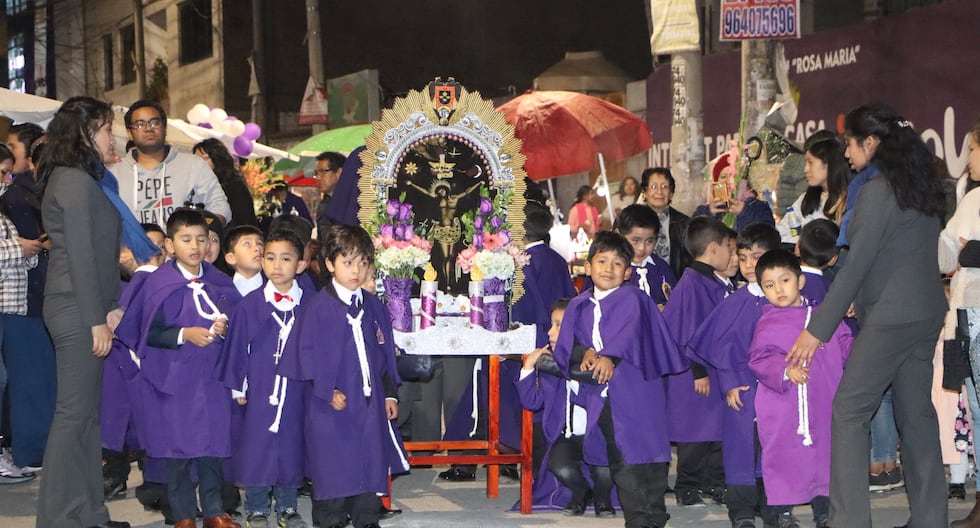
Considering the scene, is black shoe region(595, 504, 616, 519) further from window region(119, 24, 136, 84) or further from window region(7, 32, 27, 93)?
window region(7, 32, 27, 93)

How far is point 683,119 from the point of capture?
1487cm

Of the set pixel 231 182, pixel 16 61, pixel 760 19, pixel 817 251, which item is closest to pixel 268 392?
pixel 231 182

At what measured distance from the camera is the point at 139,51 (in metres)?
35.3

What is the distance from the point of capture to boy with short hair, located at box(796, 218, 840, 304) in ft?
22.9

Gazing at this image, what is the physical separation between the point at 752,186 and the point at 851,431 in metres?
3.70

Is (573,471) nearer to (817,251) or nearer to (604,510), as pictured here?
(604,510)

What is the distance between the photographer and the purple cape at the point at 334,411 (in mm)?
6449

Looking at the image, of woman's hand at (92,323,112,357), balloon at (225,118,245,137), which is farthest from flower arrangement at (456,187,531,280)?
balloon at (225,118,245,137)

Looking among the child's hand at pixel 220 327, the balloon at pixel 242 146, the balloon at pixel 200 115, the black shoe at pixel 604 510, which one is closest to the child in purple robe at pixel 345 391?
the child's hand at pixel 220 327

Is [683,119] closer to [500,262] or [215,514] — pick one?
[500,262]

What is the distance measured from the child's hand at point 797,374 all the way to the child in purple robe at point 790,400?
98 millimetres

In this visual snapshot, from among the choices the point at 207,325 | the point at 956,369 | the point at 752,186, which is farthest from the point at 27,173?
the point at 956,369

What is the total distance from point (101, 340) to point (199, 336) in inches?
22.1

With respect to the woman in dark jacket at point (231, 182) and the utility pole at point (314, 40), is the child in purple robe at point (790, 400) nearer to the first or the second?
the woman in dark jacket at point (231, 182)
